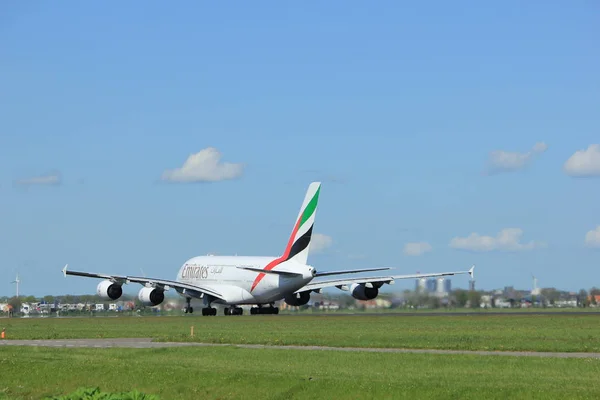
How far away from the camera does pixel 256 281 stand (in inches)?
3499

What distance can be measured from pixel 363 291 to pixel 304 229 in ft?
27.9

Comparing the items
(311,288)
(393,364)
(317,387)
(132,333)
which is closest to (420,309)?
(311,288)

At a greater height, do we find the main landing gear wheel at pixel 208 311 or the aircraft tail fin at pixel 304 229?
the aircraft tail fin at pixel 304 229

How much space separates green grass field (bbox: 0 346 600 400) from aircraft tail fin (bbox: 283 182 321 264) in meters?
41.9

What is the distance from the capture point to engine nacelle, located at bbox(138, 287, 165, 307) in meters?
90.1

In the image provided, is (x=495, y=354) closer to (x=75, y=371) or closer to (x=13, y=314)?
(x=75, y=371)

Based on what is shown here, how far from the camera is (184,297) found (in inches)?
3784

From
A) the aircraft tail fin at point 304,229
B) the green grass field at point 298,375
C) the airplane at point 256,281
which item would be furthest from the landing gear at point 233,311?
the green grass field at point 298,375

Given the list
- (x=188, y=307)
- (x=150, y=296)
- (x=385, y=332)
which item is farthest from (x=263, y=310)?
(x=385, y=332)

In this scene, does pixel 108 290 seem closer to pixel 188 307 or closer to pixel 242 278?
pixel 188 307

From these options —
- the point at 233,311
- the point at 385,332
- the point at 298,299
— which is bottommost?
the point at 385,332

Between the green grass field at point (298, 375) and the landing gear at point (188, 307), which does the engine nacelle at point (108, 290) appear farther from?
the green grass field at point (298, 375)

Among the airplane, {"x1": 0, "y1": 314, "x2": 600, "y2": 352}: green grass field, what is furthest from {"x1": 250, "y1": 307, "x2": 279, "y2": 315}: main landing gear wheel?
{"x1": 0, "y1": 314, "x2": 600, "y2": 352}: green grass field

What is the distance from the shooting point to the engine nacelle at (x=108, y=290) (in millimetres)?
88625
